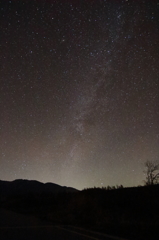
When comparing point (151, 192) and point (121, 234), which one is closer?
point (121, 234)

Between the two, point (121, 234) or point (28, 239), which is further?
point (121, 234)

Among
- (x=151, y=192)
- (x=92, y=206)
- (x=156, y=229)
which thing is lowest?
(x=156, y=229)

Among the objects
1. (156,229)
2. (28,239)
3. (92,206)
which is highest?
(92,206)

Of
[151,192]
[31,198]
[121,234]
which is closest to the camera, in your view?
[121,234]

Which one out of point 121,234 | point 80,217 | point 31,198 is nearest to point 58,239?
point 121,234

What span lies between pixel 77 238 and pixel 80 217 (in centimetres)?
516

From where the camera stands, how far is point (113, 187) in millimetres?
22453

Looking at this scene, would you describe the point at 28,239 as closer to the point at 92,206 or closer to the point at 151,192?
the point at 92,206

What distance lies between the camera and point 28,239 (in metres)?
Answer: 5.87

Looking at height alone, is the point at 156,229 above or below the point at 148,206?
below

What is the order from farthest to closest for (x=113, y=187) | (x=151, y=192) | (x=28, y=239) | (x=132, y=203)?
(x=113, y=187)
(x=151, y=192)
(x=132, y=203)
(x=28, y=239)

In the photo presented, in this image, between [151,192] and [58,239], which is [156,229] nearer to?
[58,239]

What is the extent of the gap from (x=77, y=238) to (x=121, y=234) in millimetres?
1424

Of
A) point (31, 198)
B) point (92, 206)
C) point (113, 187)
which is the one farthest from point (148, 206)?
point (31, 198)
